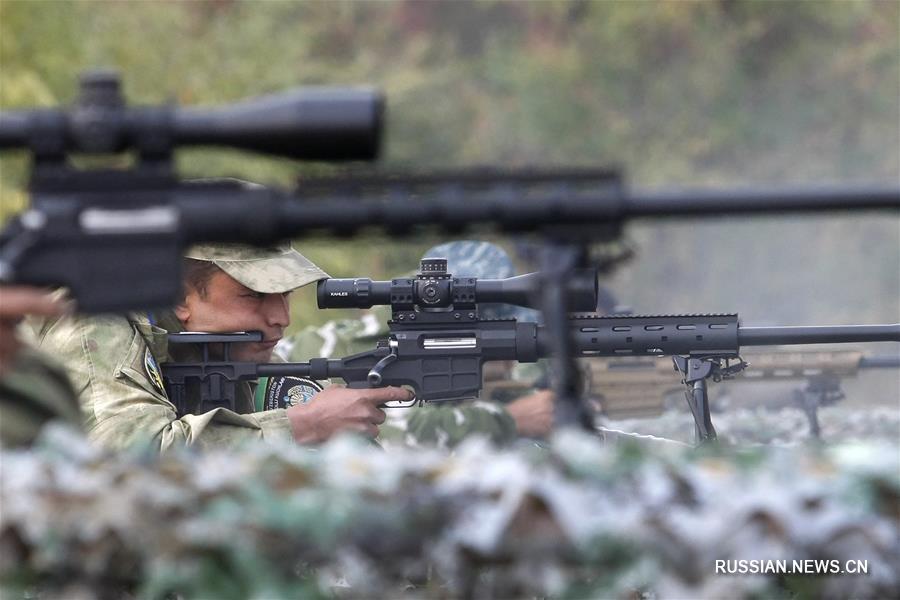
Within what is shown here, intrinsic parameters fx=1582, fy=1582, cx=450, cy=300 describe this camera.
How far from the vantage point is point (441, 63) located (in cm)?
3134

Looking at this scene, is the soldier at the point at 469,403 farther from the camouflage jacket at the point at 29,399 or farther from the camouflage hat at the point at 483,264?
the camouflage jacket at the point at 29,399

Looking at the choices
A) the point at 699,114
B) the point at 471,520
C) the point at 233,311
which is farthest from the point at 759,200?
the point at 699,114

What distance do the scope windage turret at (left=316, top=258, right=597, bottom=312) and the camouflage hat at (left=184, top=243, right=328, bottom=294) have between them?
0.60 ft

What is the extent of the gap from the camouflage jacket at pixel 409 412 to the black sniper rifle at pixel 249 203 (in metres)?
4.92

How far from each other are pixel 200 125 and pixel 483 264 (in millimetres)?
5938

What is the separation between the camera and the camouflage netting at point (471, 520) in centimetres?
254

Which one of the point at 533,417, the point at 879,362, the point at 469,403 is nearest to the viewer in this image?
the point at 469,403

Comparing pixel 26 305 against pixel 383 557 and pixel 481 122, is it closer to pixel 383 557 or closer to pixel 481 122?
pixel 383 557

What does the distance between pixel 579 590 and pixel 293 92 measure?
3.59 ft

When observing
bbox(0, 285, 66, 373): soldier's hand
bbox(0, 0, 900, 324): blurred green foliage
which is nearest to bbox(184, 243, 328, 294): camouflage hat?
bbox(0, 285, 66, 373): soldier's hand

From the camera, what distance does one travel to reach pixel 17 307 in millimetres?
2969

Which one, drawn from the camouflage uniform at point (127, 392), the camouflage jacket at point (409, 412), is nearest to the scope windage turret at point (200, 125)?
the camouflage uniform at point (127, 392)

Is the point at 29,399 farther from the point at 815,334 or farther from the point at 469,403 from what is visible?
the point at 469,403

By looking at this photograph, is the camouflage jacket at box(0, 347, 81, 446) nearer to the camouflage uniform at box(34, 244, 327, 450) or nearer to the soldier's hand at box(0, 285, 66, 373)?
the soldier's hand at box(0, 285, 66, 373)
